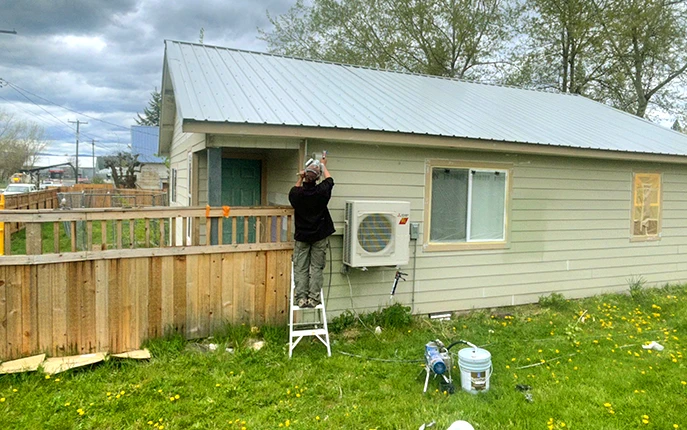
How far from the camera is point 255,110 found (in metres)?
4.66

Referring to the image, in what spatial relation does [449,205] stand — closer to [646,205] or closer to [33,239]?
[646,205]

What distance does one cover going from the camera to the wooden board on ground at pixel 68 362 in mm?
3572

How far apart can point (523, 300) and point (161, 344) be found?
15.4ft

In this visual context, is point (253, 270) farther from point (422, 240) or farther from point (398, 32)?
point (398, 32)

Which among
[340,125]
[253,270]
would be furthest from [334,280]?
[340,125]

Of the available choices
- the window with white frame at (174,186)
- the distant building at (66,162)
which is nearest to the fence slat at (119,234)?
the window with white frame at (174,186)

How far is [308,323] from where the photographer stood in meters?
4.74

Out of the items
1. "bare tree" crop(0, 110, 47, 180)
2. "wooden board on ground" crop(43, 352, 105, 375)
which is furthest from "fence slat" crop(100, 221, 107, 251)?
"bare tree" crop(0, 110, 47, 180)

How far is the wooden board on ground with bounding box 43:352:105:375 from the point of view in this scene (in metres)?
3.57

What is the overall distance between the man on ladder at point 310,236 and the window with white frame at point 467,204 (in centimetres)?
169

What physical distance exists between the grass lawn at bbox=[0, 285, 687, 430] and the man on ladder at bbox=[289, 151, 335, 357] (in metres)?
0.45

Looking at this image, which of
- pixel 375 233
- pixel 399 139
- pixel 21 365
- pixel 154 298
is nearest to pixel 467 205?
pixel 399 139

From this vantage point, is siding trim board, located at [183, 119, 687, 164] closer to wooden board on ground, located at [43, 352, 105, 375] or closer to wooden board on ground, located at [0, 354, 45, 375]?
wooden board on ground, located at [43, 352, 105, 375]

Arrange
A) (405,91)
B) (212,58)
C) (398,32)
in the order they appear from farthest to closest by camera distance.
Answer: (398,32) < (405,91) < (212,58)
